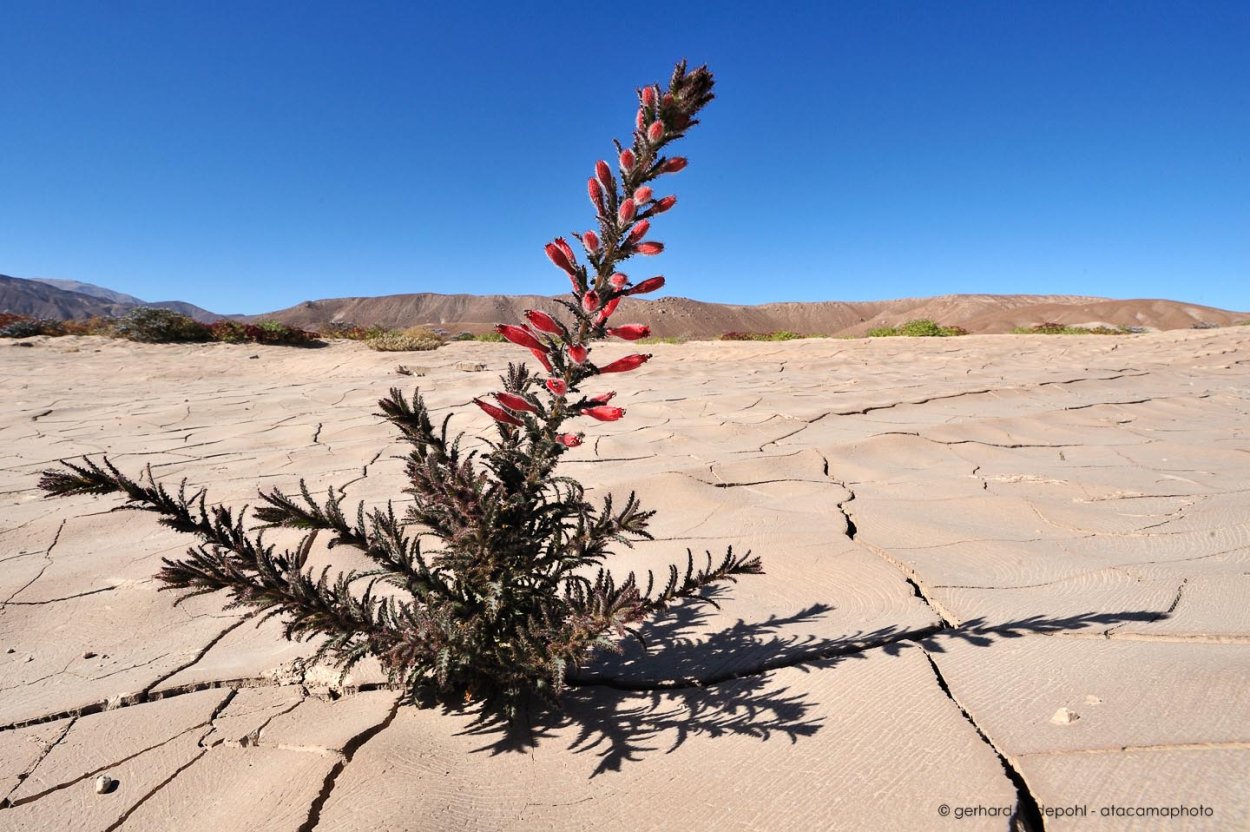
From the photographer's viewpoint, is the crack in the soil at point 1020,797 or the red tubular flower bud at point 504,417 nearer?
the crack in the soil at point 1020,797

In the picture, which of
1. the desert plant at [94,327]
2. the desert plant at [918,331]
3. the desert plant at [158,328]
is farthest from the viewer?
the desert plant at [918,331]

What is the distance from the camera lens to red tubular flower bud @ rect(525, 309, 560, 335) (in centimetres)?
121

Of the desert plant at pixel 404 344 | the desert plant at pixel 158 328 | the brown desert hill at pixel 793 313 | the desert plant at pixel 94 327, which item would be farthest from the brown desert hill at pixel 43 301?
the desert plant at pixel 404 344

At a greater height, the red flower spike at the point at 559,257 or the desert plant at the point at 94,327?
the desert plant at the point at 94,327

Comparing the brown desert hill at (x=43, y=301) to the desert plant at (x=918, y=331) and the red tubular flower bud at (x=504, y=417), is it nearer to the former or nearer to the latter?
the desert plant at (x=918, y=331)

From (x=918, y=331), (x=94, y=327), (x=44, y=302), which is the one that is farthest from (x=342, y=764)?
(x=44, y=302)

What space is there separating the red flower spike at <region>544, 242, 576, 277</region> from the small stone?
55.5 inches

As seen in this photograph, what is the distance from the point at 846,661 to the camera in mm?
1634

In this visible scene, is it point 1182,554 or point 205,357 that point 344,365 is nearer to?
point 205,357

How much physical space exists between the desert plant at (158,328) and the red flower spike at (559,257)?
1594 cm

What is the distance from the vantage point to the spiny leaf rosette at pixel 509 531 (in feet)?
3.85

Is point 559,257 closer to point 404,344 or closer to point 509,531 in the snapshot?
point 509,531

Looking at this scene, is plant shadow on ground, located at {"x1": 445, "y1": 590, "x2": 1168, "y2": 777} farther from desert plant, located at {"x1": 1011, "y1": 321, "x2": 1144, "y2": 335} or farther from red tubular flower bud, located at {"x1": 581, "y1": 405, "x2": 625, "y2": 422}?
desert plant, located at {"x1": 1011, "y1": 321, "x2": 1144, "y2": 335}

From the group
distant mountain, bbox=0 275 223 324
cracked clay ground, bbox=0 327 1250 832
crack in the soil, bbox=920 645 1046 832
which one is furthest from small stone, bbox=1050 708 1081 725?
distant mountain, bbox=0 275 223 324
